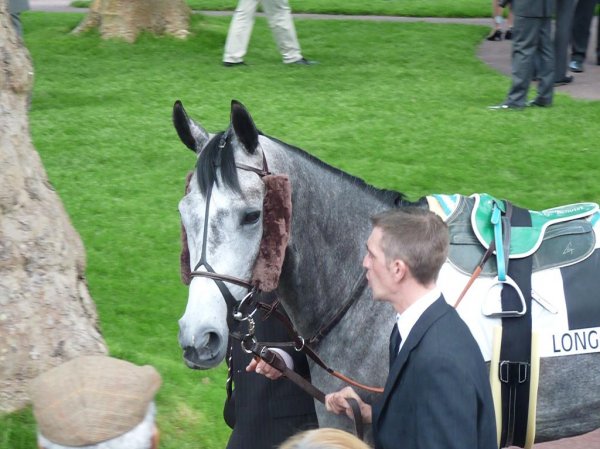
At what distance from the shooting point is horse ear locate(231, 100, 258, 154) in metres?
3.50

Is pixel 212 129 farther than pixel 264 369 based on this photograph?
Yes

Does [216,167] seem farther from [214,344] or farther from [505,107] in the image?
[505,107]

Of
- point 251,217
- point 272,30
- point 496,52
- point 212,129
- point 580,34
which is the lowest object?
point 496,52

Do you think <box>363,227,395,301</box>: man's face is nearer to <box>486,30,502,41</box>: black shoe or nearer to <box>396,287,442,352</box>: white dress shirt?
<box>396,287,442,352</box>: white dress shirt

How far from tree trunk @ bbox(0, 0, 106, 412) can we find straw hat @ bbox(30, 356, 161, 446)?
75.2 inches

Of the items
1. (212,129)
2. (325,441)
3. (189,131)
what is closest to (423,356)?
(325,441)

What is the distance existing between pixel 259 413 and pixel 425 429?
1508 mm

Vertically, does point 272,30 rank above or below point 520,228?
below

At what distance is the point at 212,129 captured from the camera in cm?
971

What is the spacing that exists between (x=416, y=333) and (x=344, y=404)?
0.71 m

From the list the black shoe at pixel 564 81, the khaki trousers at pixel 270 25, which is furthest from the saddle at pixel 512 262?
the khaki trousers at pixel 270 25

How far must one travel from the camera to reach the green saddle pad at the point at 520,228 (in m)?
3.77

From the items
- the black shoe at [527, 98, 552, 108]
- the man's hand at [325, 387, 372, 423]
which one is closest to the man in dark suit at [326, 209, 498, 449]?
the man's hand at [325, 387, 372, 423]

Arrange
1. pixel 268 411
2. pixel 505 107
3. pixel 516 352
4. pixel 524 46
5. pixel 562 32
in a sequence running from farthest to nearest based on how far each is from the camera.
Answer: pixel 562 32 → pixel 505 107 → pixel 524 46 → pixel 268 411 → pixel 516 352
